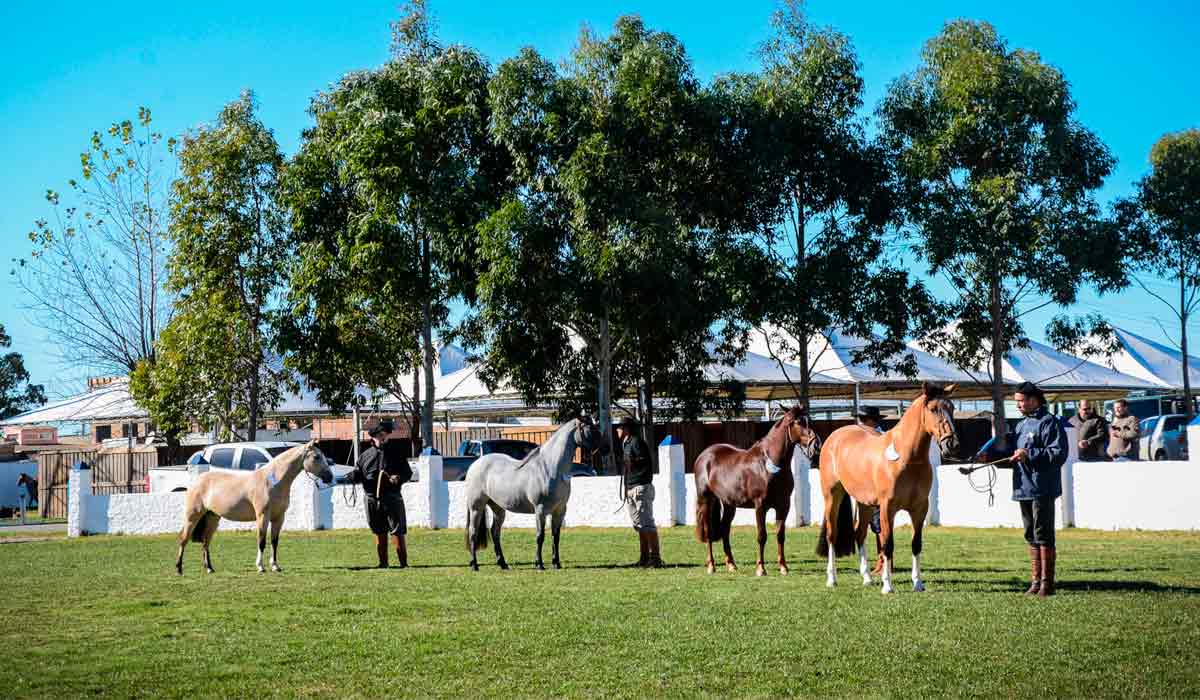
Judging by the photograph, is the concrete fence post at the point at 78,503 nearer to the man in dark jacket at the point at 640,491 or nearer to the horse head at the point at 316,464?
the horse head at the point at 316,464

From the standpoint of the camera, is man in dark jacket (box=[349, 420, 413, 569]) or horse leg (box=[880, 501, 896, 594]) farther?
man in dark jacket (box=[349, 420, 413, 569])

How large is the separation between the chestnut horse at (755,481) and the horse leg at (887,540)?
6.43ft

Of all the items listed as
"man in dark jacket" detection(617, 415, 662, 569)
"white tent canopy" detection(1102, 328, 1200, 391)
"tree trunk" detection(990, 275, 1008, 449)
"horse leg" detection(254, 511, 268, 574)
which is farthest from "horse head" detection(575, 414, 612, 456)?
"white tent canopy" detection(1102, 328, 1200, 391)

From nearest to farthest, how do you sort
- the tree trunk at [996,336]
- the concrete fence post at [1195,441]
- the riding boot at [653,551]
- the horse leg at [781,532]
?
the horse leg at [781,532] → the riding boot at [653,551] → the concrete fence post at [1195,441] → the tree trunk at [996,336]

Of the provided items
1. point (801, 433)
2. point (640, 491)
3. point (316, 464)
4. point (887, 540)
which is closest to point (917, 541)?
point (887, 540)

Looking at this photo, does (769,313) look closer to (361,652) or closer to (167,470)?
(167,470)

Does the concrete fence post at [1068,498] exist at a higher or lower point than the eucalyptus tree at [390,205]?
lower

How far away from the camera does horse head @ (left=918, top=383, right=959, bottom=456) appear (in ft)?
35.8

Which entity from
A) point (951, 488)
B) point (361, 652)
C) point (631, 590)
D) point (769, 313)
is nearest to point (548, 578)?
point (631, 590)

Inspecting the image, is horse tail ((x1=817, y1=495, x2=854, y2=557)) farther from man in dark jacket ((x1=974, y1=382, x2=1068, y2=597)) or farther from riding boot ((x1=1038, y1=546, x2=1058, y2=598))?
riding boot ((x1=1038, y1=546, x2=1058, y2=598))

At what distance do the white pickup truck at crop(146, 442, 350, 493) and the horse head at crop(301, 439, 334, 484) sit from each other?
12497mm

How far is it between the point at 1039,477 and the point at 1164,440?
867 inches

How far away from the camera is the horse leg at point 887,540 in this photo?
11695 millimetres

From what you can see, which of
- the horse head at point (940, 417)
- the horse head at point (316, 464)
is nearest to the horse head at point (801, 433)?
the horse head at point (940, 417)
